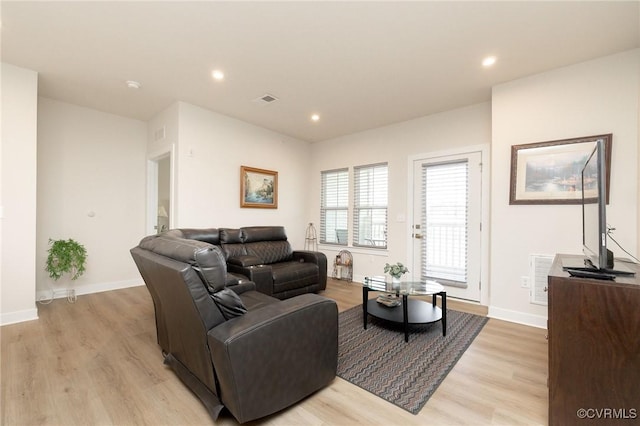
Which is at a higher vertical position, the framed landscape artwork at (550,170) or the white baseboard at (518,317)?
the framed landscape artwork at (550,170)

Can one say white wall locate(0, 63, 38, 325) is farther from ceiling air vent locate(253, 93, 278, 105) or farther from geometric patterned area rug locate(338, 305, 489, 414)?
geometric patterned area rug locate(338, 305, 489, 414)

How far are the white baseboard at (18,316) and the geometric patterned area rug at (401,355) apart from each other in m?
3.34

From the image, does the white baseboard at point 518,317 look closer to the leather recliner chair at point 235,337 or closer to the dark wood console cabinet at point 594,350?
the dark wood console cabinet at point 594,350

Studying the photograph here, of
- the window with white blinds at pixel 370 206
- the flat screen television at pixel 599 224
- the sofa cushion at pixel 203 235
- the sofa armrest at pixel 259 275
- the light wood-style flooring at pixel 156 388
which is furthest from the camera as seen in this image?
the window with white blinds at pixel 370 206

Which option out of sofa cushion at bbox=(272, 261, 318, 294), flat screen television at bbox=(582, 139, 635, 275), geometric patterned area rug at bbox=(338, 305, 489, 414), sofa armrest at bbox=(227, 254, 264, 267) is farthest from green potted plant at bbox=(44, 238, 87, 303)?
flat screen television at bbox=(582, 139, 635, 275)

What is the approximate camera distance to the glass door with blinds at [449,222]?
12.2 ft

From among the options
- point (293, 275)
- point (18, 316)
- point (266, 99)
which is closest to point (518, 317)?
point (293, 275)

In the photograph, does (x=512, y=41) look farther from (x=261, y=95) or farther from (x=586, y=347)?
(x=261, y=95)

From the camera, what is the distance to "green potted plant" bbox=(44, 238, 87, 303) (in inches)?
138

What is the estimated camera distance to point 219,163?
4.18m

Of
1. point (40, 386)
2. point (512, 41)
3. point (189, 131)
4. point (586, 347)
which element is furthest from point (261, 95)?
point (586, 347)

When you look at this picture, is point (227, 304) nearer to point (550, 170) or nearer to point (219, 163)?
point (219, 163)

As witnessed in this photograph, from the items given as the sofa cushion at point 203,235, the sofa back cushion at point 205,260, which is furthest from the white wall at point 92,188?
the sofa back cushion at point 205,260

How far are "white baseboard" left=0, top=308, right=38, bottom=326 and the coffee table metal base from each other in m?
A: 3.58
